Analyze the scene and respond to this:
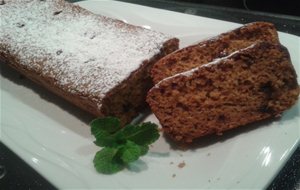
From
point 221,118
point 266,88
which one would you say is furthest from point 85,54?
point 266,88

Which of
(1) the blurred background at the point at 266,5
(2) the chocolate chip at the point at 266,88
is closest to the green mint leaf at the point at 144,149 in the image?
(2) the chocolate chip at the point at 266,88

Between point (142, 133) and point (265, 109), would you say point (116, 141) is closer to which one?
point (142, 133)

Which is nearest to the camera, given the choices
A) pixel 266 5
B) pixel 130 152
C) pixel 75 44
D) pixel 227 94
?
pixel 130 152

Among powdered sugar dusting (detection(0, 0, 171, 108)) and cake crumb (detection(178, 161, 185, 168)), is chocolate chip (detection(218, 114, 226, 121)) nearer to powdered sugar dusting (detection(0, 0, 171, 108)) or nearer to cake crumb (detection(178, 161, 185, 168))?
cake crumb (detection(178, 161, 185, 168))

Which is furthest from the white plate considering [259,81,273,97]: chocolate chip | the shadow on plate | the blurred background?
the blurred background

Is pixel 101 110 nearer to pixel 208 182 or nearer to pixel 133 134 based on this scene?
pixel 133 134

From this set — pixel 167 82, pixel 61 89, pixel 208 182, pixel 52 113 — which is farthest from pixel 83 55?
pixel 208 182

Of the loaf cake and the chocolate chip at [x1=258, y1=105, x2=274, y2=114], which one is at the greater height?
the chocolate chip at [x1=258, y1=105, x2=274, y2=114]
